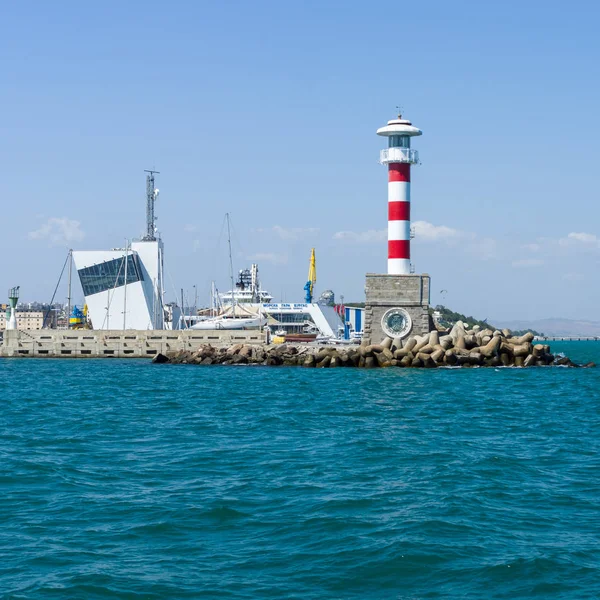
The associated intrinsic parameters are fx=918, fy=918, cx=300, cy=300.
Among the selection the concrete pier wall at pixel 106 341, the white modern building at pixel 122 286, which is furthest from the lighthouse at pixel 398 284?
the white modern building at pixel 122 286

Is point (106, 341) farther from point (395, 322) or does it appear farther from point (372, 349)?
point (395, 322)

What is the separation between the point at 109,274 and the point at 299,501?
52.6 m

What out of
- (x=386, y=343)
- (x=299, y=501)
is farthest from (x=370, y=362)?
(x=299, y=501)

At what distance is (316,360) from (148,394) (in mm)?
15925

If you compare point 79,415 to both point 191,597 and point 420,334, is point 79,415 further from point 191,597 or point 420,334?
point 420,334

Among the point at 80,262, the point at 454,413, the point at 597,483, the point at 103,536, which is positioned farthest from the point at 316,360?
the point at 103,536

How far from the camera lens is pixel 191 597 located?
850cm

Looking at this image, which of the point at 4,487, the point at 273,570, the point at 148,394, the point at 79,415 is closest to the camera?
the point at 273,570

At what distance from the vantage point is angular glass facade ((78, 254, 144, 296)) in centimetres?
6272

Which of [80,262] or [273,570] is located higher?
[80,262]

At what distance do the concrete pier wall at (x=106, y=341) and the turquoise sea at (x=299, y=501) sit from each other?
26808mm

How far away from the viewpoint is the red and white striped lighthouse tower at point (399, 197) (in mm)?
41531

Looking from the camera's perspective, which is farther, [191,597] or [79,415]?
[79,415]

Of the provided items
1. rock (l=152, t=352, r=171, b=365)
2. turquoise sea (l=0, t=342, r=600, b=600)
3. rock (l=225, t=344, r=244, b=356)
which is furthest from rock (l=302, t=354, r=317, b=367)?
turquoise sea (l=0, t=342, r=600, b=600)
